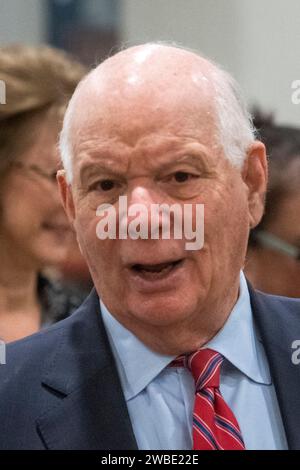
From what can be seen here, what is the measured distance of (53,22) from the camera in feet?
10.9

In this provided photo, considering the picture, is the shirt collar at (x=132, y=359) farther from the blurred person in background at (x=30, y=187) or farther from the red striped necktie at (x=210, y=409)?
the blurred person in background at (x=30, y=187)

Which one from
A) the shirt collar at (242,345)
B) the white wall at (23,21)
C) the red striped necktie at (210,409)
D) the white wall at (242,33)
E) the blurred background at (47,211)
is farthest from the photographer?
the white wall at (23,21)

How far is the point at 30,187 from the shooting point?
6.55 feet

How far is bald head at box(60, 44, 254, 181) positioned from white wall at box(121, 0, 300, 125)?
144cm

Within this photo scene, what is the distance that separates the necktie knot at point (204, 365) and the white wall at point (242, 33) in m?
1.53

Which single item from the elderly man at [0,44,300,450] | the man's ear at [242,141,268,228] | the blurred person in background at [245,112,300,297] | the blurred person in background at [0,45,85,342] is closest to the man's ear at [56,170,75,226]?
the elderly man at [0,44,300,450]

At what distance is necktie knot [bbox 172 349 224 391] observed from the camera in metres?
1.35

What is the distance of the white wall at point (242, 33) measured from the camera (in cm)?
301

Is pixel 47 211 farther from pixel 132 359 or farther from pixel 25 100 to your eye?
pixel 132 359

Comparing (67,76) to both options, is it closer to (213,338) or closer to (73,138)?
(73,138)

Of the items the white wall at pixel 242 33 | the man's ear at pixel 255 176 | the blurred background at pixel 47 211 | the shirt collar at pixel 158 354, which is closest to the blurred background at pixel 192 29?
the white wall at pixel 242 33

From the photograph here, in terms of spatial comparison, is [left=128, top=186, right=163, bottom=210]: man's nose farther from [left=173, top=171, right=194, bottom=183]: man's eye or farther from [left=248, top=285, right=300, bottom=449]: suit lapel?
[left=248, top=285, right=300, bottom=449]: suit lapel

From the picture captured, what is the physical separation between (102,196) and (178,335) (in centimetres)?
21

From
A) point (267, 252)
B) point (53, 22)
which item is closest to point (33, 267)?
point (267, 252)
